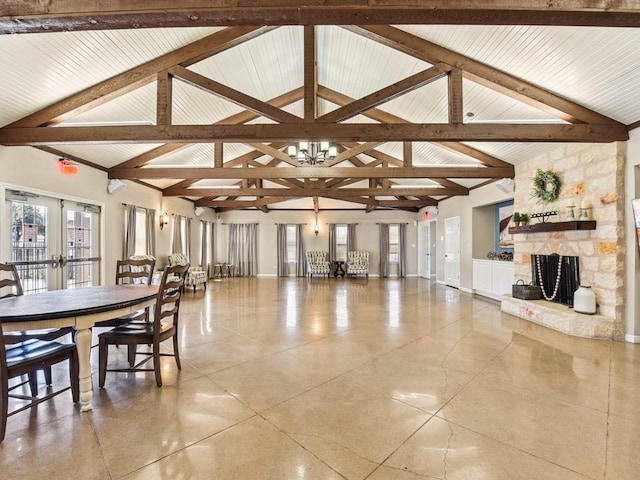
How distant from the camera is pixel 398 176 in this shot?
5.62 m

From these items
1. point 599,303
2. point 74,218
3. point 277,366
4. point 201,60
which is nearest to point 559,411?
point 277,366

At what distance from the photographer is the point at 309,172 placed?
18.5 ft

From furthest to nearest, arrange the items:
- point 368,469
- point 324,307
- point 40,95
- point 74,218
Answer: point 324,307 → point 74,218 → point 40,95 → point 368,469

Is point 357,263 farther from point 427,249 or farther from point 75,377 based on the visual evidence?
point 75,377

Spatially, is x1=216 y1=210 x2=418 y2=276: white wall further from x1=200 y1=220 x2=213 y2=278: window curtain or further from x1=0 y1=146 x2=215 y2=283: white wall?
x1=0 y1=146 x2=215 y2=283: white wall

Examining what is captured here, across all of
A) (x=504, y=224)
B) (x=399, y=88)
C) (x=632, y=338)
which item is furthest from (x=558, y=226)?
(x=399, y=88)

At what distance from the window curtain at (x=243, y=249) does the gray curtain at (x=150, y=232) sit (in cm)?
404

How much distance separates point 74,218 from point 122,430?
14.8 feet

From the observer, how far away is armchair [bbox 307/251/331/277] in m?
10.6

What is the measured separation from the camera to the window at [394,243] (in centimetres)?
1116

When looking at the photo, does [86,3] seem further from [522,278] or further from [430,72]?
[522,278]

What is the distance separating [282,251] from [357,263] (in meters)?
2.89

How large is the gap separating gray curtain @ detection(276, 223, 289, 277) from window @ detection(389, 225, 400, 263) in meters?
4.03

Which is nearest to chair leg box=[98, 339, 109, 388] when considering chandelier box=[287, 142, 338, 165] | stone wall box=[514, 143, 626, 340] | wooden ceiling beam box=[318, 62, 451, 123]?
wooden ceiling beam box=[318, 62, 451, 123]
